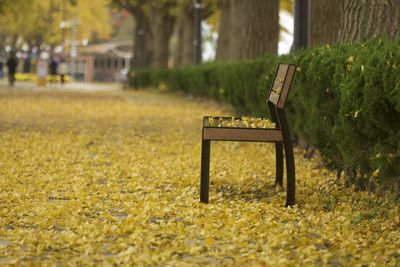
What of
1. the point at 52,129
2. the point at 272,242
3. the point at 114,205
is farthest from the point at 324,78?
the point at 52,129

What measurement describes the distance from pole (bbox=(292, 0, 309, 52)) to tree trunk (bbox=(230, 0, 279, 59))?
756 cm

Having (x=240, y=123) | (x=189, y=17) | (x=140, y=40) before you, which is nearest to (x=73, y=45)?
(x=140, y=40)

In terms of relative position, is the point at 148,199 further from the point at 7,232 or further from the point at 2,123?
the point at 2,123

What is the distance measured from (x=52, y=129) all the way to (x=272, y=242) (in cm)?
1248

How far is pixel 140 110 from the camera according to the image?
93.4ft

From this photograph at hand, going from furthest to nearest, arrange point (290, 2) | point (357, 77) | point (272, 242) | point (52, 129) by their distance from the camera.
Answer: point (290, 2) < point (52, 129) < point (357, 77) < point (272, 242)

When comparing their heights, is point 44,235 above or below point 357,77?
below

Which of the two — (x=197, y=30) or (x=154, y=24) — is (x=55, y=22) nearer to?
(x=154, y=24)

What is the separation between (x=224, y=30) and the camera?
34250 mm

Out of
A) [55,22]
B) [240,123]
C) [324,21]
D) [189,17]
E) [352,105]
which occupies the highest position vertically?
[55,22]

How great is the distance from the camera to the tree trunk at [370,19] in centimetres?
1109

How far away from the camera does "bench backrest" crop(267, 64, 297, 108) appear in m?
8.64

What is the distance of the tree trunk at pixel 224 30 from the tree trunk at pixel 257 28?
7.18 metres

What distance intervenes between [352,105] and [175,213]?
65.3 inches
